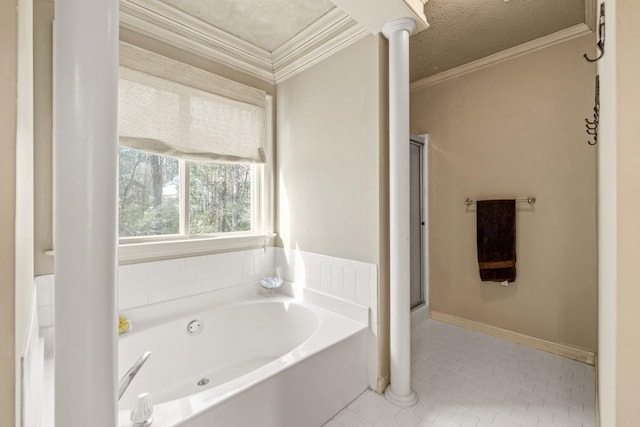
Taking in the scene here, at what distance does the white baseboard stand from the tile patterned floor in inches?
2.3

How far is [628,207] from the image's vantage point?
66 centimetres

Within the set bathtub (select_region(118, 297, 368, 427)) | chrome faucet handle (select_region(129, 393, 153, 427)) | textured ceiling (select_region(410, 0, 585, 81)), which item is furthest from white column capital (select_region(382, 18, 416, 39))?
chrome faucet handle (select_region(129, 393, 153, 427))

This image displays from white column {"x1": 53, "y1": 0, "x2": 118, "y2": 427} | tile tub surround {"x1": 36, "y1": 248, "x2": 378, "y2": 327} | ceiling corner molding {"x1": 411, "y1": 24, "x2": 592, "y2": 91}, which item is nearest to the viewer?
white column {"x1": 53, "y1": 0, "x2": 118, "y2": 427}

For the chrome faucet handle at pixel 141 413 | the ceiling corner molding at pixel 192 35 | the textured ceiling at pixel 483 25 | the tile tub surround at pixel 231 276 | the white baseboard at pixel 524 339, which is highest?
the textured ceiling at pixel 483 25

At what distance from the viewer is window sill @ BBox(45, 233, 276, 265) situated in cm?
185

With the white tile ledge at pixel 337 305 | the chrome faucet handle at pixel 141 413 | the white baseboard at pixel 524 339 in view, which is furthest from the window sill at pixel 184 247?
the white baseboard at pixel 524 339

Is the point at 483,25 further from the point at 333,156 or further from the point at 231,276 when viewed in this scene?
the point at 231,276

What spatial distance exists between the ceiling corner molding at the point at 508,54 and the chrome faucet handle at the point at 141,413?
3273 millimetres

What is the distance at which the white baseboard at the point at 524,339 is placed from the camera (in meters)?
2.17

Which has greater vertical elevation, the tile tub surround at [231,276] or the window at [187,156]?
the window at [187,156]

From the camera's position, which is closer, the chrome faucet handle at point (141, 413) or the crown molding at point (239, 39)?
the chrome faucet handle at point (141, 413)

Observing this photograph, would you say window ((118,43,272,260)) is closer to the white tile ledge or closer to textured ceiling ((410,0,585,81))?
the white tile ledge

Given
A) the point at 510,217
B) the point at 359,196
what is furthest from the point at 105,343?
the point at 510,217

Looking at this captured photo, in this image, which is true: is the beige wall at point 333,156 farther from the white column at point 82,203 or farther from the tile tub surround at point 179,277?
the white column at point 82,203
